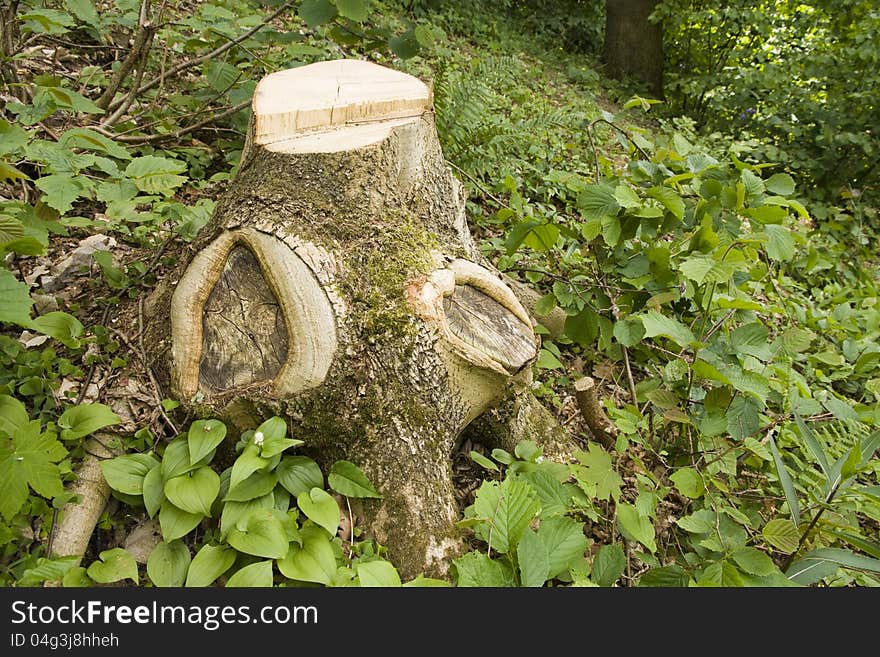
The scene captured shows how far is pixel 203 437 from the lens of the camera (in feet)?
6.57

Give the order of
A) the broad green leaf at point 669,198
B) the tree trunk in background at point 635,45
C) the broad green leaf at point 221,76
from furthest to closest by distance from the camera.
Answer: the tree trunk in background at point 635,45 → the broad green leaf at point 221,76 → the broad green leaf at point 669,198

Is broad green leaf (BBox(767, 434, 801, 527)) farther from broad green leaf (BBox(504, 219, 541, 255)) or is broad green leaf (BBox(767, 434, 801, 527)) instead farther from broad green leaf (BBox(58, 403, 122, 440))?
broad green leaf (BBox(58, 403, 122, 440))

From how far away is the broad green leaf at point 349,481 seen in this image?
204 centimetres

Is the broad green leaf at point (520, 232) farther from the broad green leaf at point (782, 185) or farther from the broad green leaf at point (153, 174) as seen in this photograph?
the broad green leaf at point (153, 174)

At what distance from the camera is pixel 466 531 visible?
7.23ft

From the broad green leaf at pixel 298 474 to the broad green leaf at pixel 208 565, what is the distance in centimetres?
28

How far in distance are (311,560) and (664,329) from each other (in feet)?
4.83

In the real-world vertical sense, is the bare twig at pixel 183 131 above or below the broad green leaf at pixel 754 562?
above

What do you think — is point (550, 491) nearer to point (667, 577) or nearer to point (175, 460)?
point (667, 577)

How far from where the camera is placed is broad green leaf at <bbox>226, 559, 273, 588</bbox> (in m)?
1.71

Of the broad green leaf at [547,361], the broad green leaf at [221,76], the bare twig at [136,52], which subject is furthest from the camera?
the broad green leaf at [221,76]

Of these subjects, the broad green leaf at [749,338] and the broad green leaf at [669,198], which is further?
the broad green leaf at [669,198]

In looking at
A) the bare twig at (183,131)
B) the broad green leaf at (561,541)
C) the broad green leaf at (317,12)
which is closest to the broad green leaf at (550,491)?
the broad green leaf at (561,541)

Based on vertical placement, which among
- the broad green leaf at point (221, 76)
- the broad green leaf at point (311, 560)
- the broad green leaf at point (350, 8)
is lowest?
the broad green leaf at point (311, 560)
